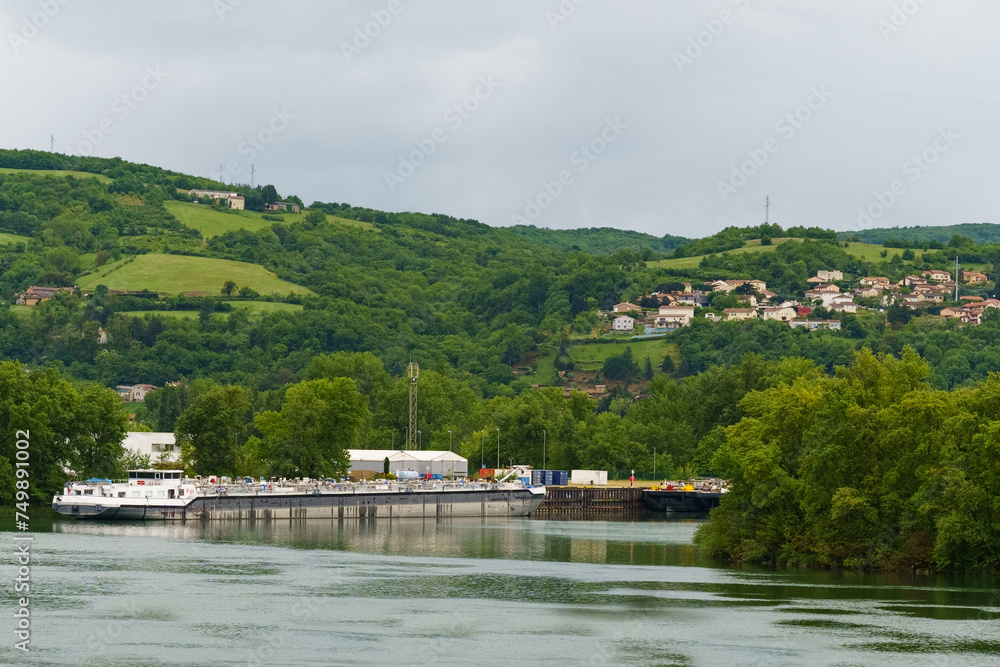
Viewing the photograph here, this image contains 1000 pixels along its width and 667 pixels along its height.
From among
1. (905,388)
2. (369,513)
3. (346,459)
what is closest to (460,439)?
(346,459)

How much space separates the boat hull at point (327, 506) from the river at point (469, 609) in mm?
21884

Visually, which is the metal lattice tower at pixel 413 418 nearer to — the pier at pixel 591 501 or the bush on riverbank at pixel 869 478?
the pier at pixel 591 501

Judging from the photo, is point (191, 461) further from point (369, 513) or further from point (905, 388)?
point (905, 388)

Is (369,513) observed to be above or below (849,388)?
below

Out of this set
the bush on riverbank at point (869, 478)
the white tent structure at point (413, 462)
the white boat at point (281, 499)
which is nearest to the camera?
the bush on riverbank at point (869, 478)

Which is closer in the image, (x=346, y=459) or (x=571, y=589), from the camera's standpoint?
(x=571, y=589)

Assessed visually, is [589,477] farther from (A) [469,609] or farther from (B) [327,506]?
(A) [469,609]

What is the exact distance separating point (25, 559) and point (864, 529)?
4292 cm

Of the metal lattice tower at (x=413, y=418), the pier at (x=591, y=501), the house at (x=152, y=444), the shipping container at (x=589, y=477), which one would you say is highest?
the metal lattice tower at (x=413, y=418)

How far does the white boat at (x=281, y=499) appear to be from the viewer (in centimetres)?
11544

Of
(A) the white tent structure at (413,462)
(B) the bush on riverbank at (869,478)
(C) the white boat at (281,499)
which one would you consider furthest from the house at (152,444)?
(B) the bush on riverbank at (869,478)

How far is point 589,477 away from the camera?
174125mm

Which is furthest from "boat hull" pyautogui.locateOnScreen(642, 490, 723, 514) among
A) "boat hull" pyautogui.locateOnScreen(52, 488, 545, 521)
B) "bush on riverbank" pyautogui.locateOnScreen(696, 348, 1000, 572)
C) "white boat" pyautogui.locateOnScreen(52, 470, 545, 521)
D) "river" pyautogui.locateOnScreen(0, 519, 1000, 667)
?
"bush on riverbank" pyautogui.locateOnScreen(696, 348, 1000, 572)

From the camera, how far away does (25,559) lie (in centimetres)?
7744
